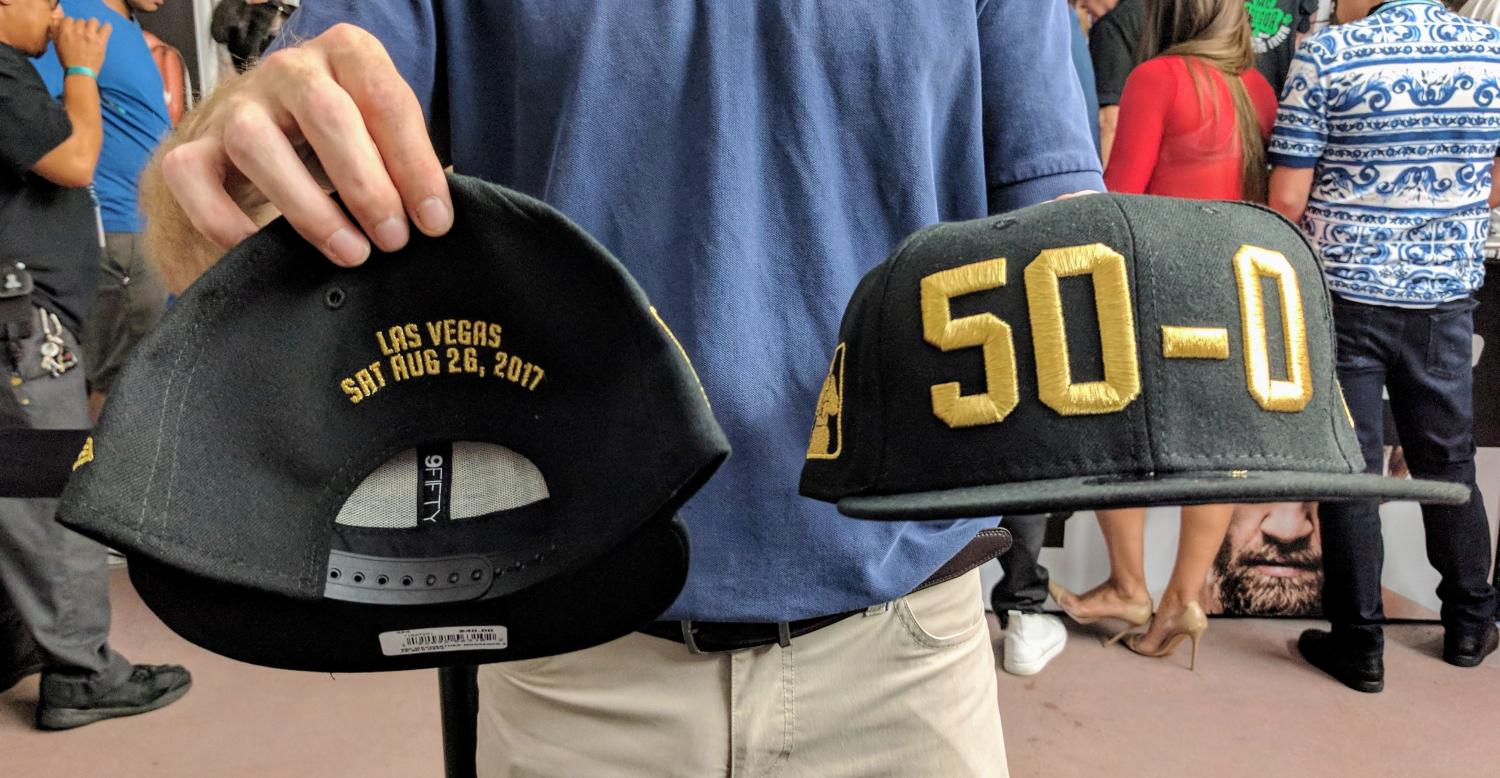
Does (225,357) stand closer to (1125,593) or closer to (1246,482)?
(1246,482)

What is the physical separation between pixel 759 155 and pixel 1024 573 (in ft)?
6.05

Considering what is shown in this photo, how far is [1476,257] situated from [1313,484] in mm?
2020

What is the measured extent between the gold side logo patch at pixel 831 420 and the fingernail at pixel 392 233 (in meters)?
0.23

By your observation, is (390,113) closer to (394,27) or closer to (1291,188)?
(394,27)

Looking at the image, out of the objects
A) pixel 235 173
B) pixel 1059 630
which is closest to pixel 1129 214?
pixel 235 173

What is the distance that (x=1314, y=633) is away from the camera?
86.6 inches

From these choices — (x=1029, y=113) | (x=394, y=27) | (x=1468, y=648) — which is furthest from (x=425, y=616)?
(x=1468, y=648)

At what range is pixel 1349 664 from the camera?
205 cm

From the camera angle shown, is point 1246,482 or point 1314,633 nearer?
point 1246,482

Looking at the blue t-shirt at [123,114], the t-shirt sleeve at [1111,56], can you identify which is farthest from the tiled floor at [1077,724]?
the t-shirt sleeve at [1111,56]

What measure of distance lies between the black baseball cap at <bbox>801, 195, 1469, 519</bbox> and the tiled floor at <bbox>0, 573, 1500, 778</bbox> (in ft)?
4.93

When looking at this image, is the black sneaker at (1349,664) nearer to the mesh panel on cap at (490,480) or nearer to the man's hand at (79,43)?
the mesh panel on cap at (490,480)

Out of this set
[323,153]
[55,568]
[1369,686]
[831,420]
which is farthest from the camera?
[1369,686]

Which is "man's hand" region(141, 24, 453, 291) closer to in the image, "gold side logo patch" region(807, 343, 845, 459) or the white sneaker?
"gold side logo patch" region(807, 343, 845, 459)
